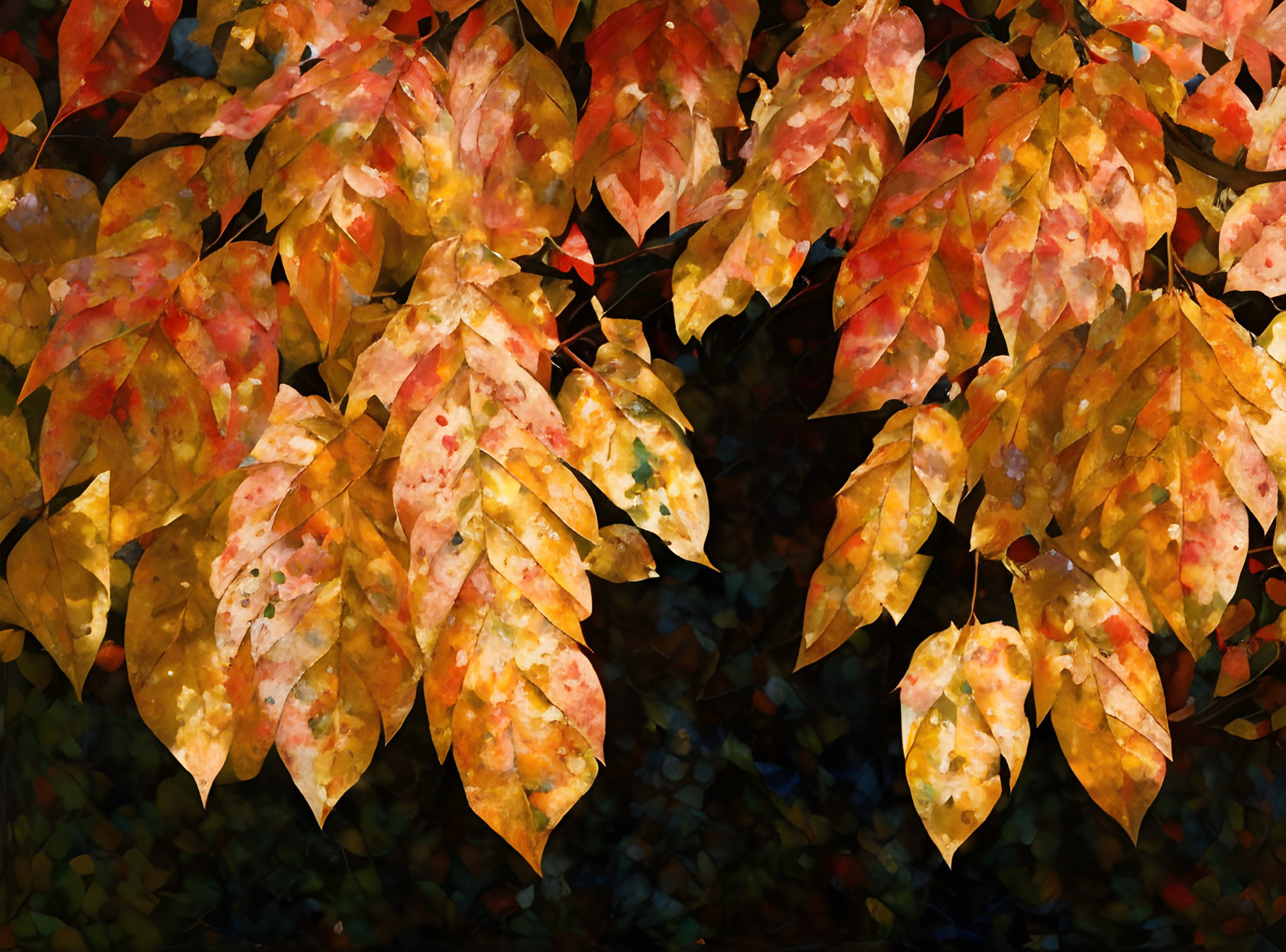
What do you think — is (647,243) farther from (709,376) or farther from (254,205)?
(254,205)

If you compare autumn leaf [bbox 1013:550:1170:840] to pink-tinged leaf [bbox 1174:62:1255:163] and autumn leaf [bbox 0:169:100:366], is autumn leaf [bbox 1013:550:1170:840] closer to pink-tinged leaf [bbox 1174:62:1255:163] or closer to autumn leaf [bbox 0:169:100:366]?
pink-tinged leaf [bbox 1174:62:1255:163]

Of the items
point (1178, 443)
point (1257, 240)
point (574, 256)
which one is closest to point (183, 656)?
point (574, 256)

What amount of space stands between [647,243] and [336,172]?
0.27 metres

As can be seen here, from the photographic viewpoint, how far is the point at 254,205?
0.85 m

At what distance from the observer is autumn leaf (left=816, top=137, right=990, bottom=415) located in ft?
2.69

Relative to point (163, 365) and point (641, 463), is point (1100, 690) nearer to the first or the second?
point (641, 463)

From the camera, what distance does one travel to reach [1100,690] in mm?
861

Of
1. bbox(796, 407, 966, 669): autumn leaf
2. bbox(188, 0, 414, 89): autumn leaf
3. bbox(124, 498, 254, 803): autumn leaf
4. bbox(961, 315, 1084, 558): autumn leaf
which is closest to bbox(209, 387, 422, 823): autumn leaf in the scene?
bbox(124, 498, 254, 803): autumn leaf

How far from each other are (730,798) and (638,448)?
33 centimetres

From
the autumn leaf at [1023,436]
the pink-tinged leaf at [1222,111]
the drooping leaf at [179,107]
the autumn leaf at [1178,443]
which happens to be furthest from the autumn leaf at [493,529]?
the pink-tinged leaf at [1222,111]

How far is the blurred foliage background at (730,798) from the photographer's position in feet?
2.83

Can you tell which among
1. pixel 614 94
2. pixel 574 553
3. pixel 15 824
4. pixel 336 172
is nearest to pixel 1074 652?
pixel 574 553

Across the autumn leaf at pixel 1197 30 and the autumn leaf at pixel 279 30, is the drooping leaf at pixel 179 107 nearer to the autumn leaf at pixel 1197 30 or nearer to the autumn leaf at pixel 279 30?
the autumn leaf at pixel 279 30

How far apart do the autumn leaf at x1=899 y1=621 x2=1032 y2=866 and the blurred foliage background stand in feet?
0.05
